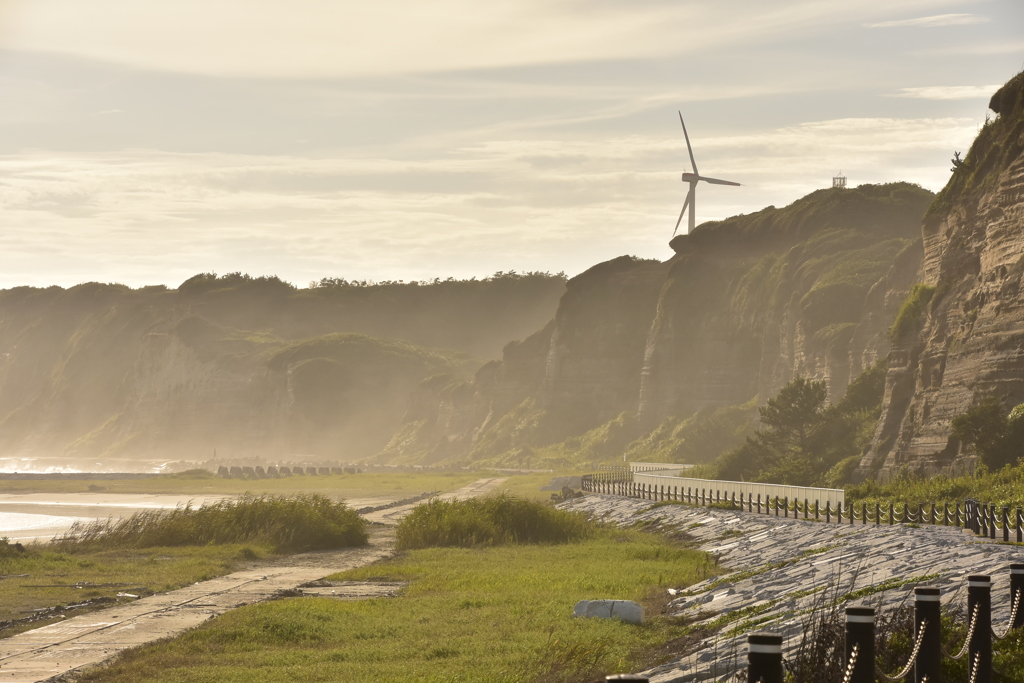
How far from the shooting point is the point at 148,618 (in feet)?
88.8

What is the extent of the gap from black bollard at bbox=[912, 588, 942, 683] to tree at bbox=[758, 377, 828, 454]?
203 feet

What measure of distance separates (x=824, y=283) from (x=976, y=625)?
98.6 metres

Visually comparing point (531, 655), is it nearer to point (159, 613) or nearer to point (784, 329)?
point (159, 613)

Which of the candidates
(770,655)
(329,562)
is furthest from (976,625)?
(329,562)

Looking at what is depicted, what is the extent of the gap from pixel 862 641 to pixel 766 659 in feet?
→ 6.12

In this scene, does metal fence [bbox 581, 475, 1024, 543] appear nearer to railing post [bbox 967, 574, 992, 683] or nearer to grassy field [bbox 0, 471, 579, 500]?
railing post [bbox 967, 574, 992, 683]

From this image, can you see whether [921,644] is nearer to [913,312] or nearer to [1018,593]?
[1018,593]

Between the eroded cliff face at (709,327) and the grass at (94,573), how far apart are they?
204ft

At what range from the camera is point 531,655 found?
826 inches

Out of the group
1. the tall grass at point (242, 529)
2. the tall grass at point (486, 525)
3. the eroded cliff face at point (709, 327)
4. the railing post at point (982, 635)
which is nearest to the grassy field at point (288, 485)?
the eroded cliff face at point (709, 327)

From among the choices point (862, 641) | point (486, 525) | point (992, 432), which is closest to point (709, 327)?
point (992, 432)

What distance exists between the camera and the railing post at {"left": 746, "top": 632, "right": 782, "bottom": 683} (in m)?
9.09

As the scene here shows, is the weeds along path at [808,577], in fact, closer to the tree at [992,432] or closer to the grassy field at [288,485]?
the tree at [992,432]

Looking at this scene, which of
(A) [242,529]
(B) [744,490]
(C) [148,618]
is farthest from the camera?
(B) [744,490]
